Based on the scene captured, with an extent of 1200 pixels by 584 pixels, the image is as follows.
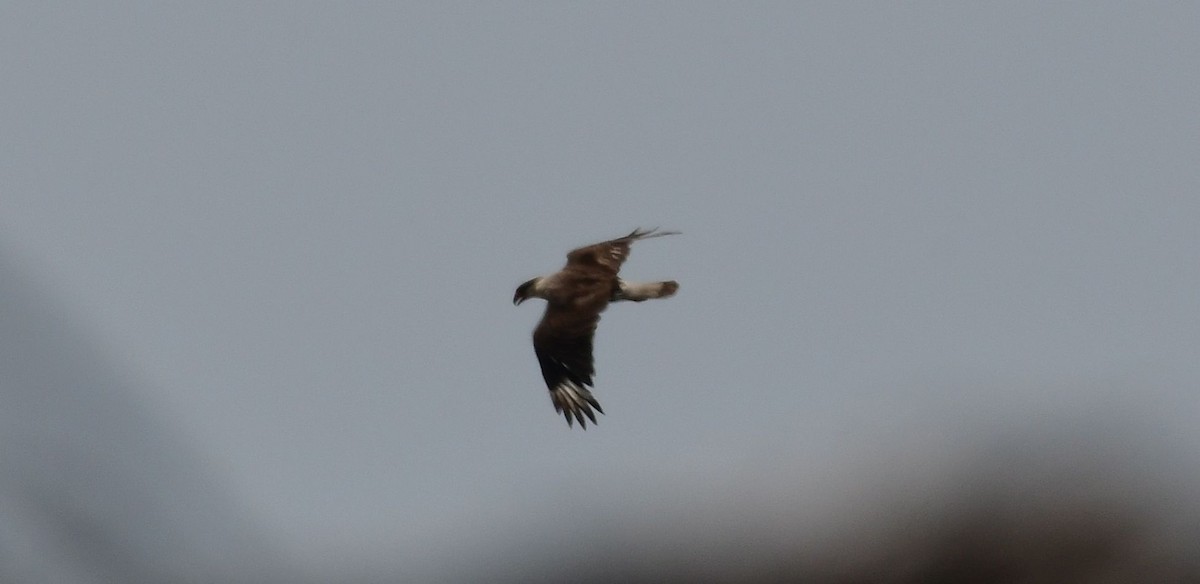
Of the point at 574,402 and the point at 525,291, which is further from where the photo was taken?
the point at 574,402

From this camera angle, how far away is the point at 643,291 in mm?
8445

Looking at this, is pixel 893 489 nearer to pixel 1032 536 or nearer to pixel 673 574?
pixel 1032 536

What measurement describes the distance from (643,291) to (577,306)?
41 cm

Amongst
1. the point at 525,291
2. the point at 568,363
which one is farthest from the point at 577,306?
the point at 568,363

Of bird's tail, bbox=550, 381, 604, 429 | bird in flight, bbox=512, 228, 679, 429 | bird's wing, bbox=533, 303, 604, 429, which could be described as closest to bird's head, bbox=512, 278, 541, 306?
bird in flight, bbox=512, 228, 679, 429

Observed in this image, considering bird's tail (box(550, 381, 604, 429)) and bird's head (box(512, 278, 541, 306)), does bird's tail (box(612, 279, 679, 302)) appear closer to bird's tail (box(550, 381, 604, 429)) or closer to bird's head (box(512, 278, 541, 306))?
bird's head (box(512, 278, 541, 306))

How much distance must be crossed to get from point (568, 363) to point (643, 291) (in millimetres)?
850

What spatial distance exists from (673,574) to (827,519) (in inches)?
7.3

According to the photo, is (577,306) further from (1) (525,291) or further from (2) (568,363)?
(2) (568,363)

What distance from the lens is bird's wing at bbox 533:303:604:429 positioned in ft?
29.0

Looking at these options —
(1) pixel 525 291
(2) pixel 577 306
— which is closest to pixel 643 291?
(2) pixel 577 306

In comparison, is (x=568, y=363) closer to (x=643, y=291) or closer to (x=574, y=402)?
(x=574, y=402)

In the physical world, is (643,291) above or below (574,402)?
above

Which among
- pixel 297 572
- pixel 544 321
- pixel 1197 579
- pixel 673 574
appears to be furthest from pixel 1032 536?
pixel 544 321
